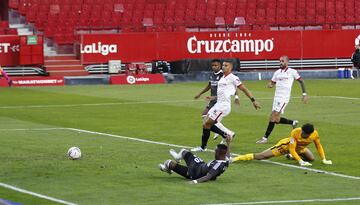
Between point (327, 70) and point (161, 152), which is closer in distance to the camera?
point (161, 152)

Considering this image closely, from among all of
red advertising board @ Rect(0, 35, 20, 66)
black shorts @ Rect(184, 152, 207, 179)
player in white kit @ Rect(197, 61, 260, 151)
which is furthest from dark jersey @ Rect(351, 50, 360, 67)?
black shorts @ Rect(184, 152, 207, 179)

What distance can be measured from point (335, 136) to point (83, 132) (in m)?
6.82

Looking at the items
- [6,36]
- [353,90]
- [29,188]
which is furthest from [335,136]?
[6,36]

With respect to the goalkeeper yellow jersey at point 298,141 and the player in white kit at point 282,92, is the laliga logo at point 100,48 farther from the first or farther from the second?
the goalkeeper yellow jersey at point 298,141

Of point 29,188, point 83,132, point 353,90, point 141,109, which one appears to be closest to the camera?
point 29,188

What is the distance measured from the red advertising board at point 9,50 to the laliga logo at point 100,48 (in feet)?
10.8

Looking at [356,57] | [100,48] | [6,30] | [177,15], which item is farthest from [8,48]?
[356,57]

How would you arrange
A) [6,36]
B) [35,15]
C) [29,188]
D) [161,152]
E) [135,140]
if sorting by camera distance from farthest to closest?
[35,15] < [6,36] < [135,140] < [161,152] < [29,188]

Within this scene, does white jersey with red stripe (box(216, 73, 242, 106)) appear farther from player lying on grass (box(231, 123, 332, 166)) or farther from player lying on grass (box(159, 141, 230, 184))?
player lying on grass (box(159, 141, 230, 184))

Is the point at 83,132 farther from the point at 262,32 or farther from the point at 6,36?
the point at 262,32

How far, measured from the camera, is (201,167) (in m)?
18.4

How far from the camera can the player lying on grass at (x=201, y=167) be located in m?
18.1

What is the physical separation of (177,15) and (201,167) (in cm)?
4157

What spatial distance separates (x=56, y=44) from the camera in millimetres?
53406
